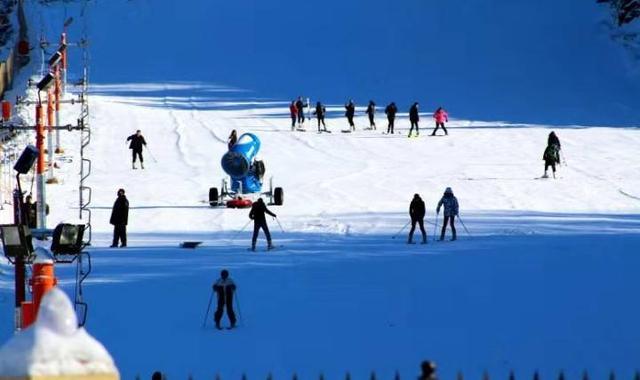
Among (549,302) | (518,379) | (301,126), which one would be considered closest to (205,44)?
(301,126)

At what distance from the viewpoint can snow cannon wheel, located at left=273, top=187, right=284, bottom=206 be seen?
3294cm

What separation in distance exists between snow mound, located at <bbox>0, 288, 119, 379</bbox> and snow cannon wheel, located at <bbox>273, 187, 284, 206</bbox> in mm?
26681

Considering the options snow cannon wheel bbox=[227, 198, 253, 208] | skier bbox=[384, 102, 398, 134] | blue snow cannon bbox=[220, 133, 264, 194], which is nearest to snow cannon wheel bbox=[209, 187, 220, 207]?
snow cannon wheel bbox=[227, 198, 253, 208]

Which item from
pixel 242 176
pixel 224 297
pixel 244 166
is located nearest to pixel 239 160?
pixel 244 166

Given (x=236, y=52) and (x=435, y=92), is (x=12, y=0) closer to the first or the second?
(x=236, y=52)

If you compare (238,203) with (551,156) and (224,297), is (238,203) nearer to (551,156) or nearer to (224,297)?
(551,156)

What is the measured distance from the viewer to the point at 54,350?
6.09 meters

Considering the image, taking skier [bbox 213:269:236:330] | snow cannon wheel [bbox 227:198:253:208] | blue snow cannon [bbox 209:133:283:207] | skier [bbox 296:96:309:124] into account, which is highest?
skier [bbox 296:96:309:124]

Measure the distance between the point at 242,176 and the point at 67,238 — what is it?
61.1ft

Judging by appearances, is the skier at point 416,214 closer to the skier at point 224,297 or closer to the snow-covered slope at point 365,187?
the snow-covered slope at point 365,187

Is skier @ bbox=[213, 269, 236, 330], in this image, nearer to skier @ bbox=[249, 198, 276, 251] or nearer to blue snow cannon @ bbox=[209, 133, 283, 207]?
skier @ bbox=[249, 198, 276, 251]

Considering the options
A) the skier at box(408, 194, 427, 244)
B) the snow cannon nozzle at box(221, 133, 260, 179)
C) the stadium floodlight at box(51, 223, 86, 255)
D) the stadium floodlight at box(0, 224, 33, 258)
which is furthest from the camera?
the snow cannon nozzle at box(221, 133, 260, 179)

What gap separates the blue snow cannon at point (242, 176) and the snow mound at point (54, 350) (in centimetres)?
2659

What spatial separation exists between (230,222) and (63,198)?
5179 millimetres
